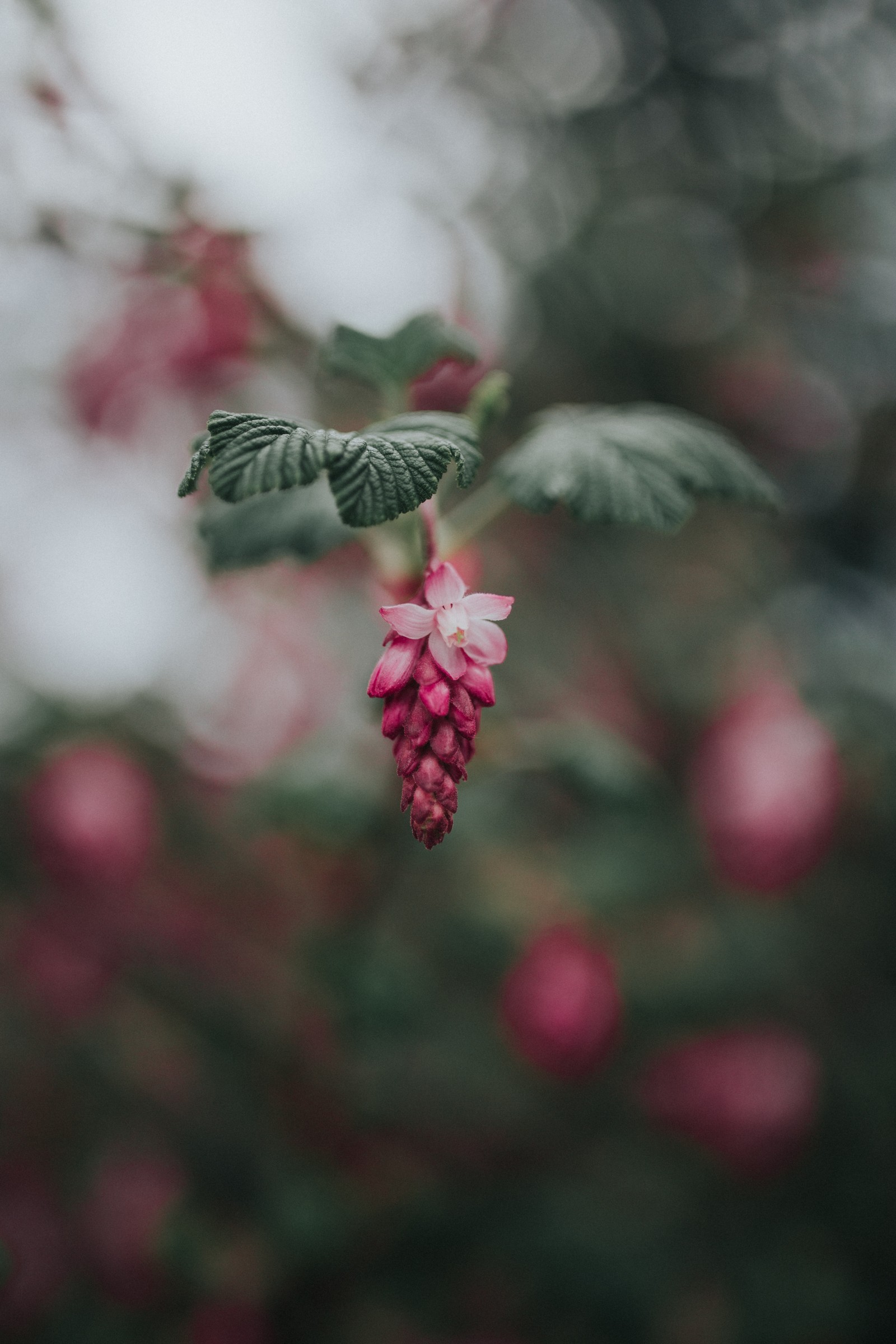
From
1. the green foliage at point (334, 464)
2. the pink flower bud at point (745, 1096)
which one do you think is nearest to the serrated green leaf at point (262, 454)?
the green foliage at point (334, 464)

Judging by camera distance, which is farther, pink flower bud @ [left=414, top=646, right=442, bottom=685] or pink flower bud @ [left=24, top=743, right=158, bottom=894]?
pink flower bud @ [left=24, top=743, right=158, bottom=894]

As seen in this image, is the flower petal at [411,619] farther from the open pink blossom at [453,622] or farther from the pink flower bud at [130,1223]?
the pink flower bud at [130,1223]

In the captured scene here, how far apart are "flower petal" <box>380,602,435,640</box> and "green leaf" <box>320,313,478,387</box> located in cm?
24

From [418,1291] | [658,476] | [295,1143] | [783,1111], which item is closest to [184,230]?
[658,476]

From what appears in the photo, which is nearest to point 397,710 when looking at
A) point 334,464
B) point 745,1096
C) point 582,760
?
point 334,464

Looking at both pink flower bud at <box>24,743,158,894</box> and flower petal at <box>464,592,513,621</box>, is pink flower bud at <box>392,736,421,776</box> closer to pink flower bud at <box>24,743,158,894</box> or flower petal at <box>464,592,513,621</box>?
flower petal at <box>464,592,513,621</box>

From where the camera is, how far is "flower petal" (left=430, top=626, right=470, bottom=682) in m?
0.44

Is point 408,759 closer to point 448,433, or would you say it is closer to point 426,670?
point 426,670

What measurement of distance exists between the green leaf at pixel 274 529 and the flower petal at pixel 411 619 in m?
0.18

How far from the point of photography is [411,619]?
439 mm

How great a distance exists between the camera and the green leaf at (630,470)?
0.49 meters

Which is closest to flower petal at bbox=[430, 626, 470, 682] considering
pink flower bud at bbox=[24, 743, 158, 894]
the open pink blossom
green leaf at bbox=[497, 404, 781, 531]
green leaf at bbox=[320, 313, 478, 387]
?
the open pink blossom

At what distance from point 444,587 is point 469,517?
25cm

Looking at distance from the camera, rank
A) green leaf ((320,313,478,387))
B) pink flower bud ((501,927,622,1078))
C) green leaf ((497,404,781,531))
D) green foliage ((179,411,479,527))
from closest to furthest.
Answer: green foliage ((179,411,479,527)) → green leaf ((497,404,781,531)) → green leaf ((320,313,478,387)) → pink flower bud ((501,927,622,1078))
